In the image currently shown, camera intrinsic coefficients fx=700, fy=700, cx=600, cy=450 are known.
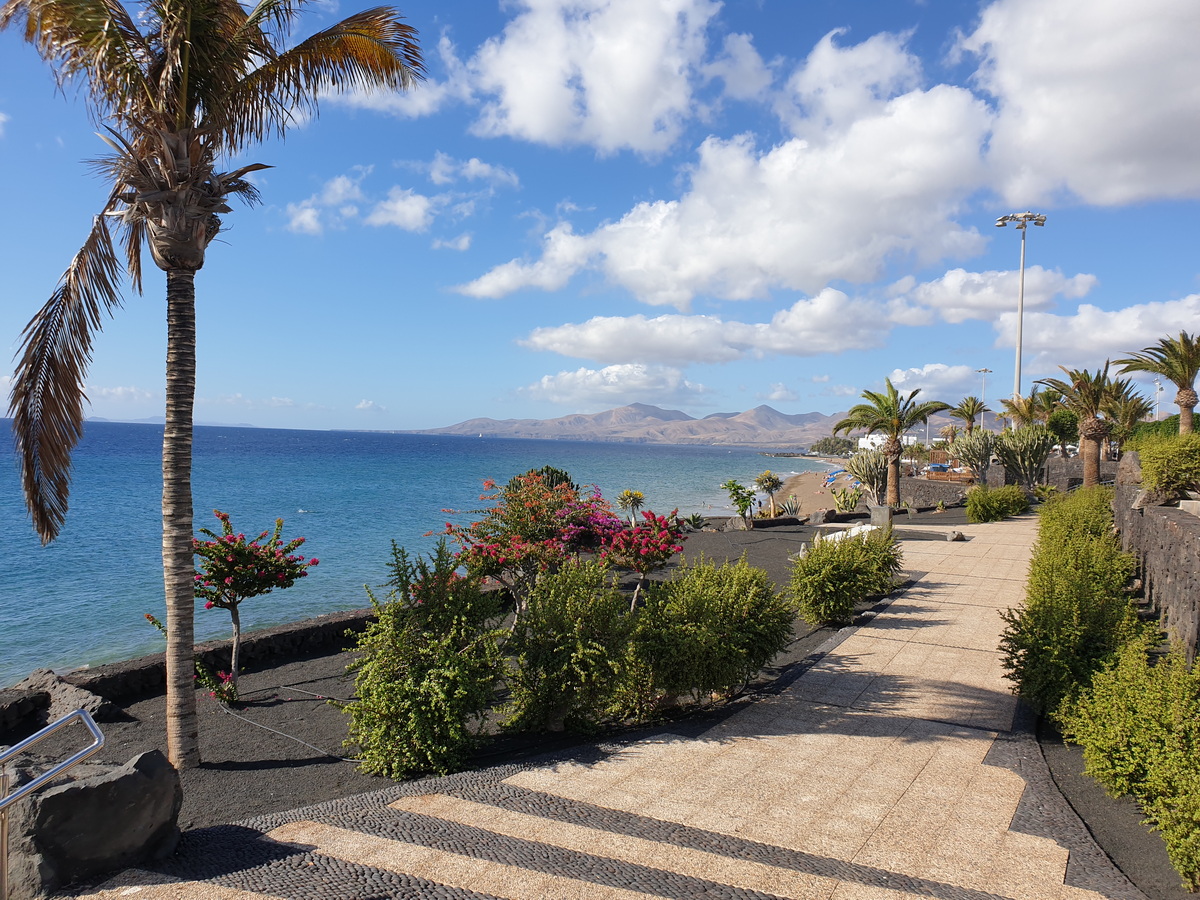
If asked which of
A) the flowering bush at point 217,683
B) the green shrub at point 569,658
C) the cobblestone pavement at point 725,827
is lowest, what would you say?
the flowering bush at point 217,683

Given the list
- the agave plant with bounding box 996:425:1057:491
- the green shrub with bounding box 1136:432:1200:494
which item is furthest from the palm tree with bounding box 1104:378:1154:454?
the green shrub with bounding box 1136:432:1200:494

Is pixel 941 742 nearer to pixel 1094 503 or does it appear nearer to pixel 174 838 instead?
pixel 174 838

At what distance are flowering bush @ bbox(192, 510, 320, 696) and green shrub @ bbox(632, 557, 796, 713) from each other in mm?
5229

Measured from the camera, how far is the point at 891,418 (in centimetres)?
2706

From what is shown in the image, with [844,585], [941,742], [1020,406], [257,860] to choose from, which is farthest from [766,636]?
[1020,406]

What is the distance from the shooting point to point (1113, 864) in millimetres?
4219

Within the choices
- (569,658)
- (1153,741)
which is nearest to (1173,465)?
(1153,741)

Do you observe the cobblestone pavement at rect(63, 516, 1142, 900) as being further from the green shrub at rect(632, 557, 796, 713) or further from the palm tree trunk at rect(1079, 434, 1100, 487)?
the palm tree trunk at rect(1079, 434, 1100, 487)

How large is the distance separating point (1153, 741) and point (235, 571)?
990cm

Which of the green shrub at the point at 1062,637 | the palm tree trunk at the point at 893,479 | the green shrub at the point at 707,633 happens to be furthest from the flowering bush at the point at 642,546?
the palm tree trunk at the point at 893,479

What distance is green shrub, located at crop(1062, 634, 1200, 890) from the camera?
3996 millimetres

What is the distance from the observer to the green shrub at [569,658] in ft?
21.3

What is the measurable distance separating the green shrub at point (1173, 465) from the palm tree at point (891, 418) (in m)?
13.6

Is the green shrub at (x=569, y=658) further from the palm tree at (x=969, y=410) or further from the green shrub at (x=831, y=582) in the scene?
the palm tree at (x=969, y=410)
